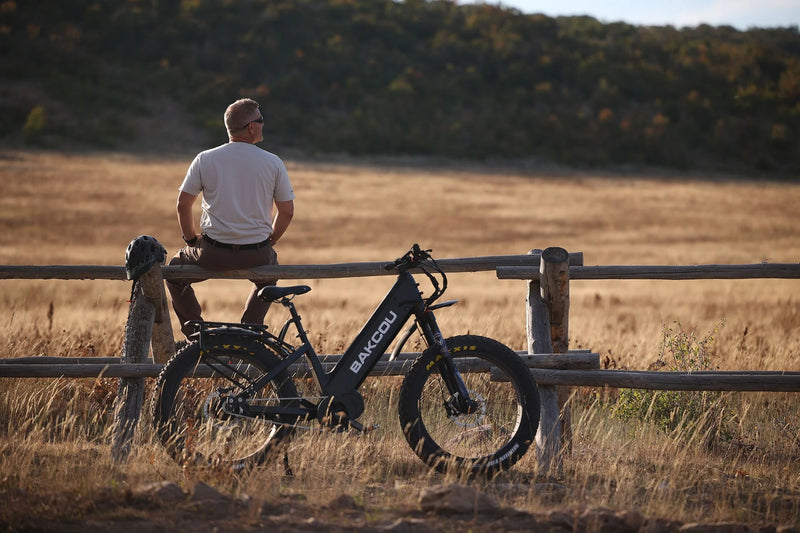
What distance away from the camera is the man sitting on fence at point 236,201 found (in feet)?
20.7

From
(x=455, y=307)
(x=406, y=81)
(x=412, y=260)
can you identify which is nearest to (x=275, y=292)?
(x=412, y=260)

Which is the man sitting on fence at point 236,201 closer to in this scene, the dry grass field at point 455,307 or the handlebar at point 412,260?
the handlebar at point 412,260

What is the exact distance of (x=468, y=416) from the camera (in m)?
5.75

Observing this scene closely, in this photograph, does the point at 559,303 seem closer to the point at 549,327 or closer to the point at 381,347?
the point at 549,327

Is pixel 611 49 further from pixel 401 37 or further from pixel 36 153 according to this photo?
pixel 36 153

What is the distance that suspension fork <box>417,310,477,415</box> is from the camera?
18.5 ft

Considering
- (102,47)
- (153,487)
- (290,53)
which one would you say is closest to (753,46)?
(290,53)

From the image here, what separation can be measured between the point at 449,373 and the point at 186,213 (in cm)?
224

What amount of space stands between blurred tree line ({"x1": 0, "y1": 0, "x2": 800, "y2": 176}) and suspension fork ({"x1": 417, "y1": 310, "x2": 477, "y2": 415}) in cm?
5354

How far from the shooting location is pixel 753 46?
67.7m

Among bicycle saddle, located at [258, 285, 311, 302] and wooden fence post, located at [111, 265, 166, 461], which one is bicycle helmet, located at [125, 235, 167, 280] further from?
bicycle saddle, located at [258, 285, 311, 302]

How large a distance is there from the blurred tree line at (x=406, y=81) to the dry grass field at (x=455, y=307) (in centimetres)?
621

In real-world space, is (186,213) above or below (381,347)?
above

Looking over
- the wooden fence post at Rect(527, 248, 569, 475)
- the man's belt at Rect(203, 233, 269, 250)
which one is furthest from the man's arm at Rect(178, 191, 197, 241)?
the wooden fence post at Rect(527, 248, 569, 475)
